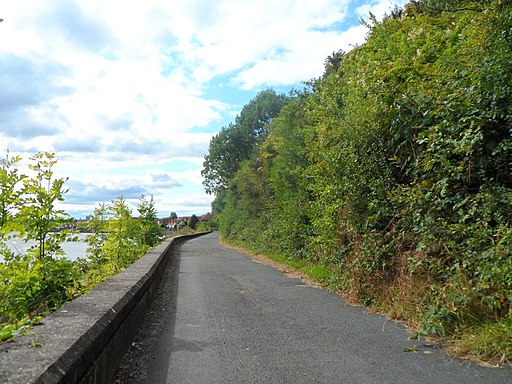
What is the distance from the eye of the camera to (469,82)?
20.5 ft

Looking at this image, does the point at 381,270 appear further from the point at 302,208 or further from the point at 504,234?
the point at 302,208

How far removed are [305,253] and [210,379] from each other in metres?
10.8

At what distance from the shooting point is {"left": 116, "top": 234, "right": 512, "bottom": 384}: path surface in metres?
4.21

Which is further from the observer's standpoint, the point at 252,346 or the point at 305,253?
the point at 305,253

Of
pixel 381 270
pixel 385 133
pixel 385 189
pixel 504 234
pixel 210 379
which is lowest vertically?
pixel 210 379

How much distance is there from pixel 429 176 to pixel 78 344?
531 centimetres

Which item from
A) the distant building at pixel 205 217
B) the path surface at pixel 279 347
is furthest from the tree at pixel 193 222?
the path surface at pixel 279 347

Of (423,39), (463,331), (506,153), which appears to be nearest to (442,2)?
(423,39)

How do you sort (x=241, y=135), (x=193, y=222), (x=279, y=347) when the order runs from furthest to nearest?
1. (x=193, y=222)
2. (x=241, y=135)
3. (x=279, y=347)

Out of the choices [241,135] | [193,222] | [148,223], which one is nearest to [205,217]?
[193,222]

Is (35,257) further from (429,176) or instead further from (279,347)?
(429,176)

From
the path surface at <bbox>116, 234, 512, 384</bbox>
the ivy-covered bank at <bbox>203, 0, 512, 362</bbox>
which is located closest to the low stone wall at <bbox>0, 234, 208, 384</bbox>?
the path surface at <bbox>116, 234, 512, 384</bbox>

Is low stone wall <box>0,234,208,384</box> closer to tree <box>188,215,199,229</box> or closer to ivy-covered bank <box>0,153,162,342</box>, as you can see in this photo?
ivy-covered bank <box>0,153,162,342</box>

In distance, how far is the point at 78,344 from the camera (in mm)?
3137
